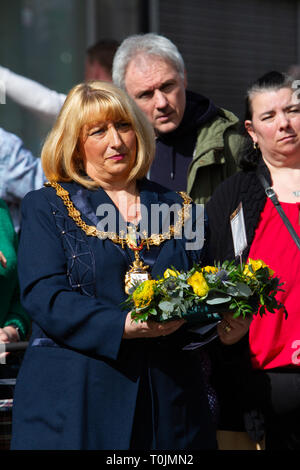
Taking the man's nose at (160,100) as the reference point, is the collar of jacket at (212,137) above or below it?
below

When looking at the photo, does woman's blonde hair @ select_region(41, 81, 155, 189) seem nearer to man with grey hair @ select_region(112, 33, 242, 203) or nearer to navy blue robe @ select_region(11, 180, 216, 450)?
navy blue robe @ select_region(11, 180, 216, 450)

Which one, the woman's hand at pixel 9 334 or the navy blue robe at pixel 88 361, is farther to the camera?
the woman's hand at pixel 9 334

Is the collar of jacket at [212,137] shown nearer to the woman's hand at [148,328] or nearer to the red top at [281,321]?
the red top at [281,321]

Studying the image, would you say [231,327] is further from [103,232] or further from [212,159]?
[212,159]

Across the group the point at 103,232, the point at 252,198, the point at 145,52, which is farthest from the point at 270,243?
the point at 145,52

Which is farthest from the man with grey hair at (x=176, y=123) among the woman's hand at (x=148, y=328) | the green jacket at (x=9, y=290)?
the woman's hand at (x=148, y=328)

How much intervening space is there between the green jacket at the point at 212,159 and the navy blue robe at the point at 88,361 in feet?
4.07

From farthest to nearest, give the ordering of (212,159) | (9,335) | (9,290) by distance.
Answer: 1. (212,159)
2. (9,290)
3. (9,335)

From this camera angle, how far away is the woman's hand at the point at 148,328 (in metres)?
2.77

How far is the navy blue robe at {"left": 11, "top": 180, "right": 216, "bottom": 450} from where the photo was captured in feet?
9.29

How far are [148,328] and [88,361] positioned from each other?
0.26 m

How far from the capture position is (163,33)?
7395mm

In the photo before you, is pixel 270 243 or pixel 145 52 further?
pixel 145 52

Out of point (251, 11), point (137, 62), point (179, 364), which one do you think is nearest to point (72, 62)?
point (251, 11)
